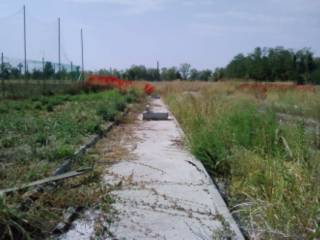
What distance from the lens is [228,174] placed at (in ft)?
25.7

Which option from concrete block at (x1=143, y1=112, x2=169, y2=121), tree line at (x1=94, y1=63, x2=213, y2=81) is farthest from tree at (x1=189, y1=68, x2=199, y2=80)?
concrete block at (x1=143, y1=112, x2=169, y2=121)

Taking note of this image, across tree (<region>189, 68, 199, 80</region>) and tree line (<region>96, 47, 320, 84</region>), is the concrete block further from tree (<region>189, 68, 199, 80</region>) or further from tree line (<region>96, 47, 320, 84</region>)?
tree (<region>189, 68, 199, 80</region>)

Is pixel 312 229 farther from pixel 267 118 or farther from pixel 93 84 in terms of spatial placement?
pixel 93 84

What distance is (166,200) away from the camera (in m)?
6.04

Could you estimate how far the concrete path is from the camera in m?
4.92

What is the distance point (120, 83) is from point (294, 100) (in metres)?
16.5

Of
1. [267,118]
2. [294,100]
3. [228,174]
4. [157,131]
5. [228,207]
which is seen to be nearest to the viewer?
[228,207]

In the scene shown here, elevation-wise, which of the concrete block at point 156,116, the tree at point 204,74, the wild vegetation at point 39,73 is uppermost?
the wild vegetation at point 39,73

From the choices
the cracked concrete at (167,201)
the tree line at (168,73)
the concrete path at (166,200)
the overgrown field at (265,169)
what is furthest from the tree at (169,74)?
the cracked concrete at (167,201)

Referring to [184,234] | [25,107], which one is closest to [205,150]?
[184,234]

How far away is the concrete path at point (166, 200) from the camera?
4918 mm

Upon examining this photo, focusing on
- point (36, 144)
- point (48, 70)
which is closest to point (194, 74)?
point (48, 70)

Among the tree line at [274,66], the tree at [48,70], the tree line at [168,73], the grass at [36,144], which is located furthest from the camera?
the tree line at [168,73]

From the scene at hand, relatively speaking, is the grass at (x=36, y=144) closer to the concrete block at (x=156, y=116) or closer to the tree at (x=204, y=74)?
the concrete block at (x=156, y=116)
